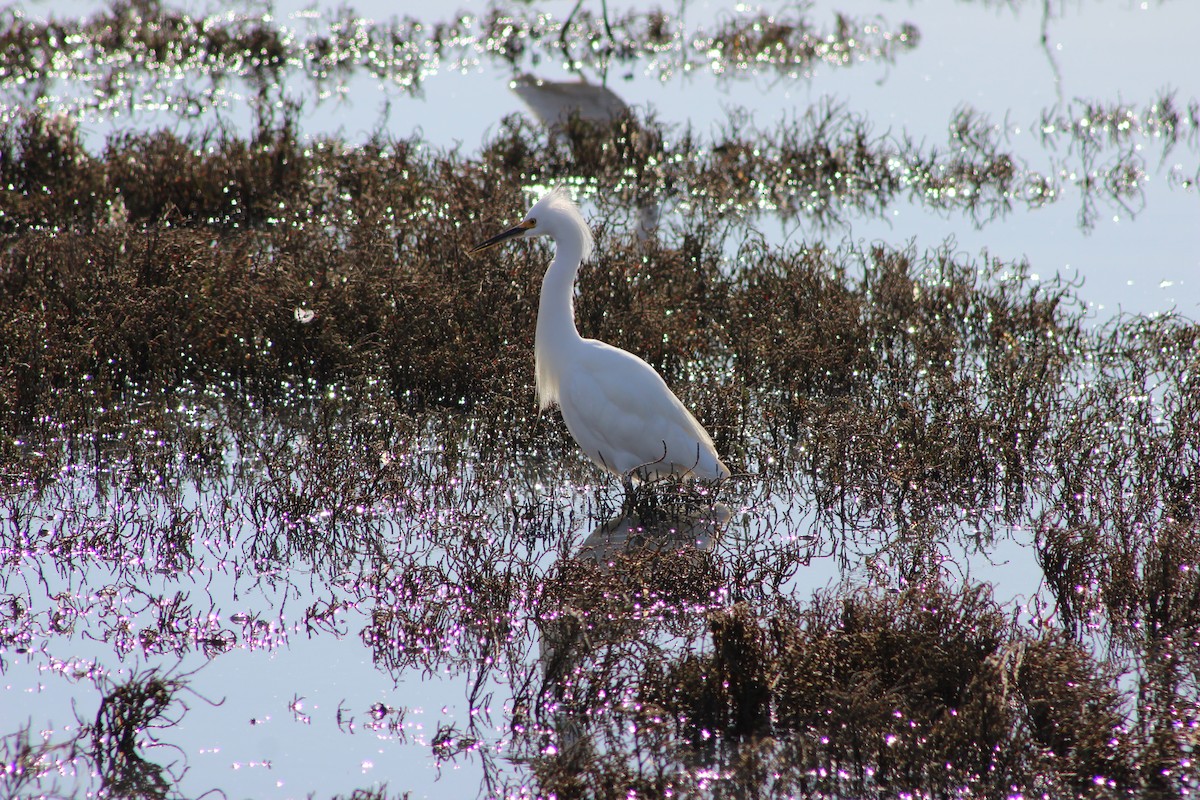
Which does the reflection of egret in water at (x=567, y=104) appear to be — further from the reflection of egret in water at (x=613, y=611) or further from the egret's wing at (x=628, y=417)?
the reflection of egret in water at (x=613, y=611)

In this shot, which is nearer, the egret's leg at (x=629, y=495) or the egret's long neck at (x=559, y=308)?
the egret's leg at (x=629, y=495)

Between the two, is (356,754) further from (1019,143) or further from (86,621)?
(1019,143)

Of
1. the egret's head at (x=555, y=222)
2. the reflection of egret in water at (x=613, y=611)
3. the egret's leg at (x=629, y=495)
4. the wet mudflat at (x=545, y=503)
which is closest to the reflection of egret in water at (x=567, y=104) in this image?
the wet mudflat at (x=545, y=503)

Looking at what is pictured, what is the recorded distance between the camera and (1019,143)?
12023 mm

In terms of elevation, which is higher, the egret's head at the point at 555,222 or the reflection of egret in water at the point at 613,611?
the egret's head at the point at 555,222

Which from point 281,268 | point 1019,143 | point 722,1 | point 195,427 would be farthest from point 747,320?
point 722,1

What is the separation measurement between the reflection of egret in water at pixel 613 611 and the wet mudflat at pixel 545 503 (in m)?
0.02

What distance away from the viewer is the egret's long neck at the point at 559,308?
564 cm

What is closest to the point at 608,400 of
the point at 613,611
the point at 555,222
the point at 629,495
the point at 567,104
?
the point at 629,495

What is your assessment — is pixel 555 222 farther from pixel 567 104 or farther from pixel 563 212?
pixel 567 104

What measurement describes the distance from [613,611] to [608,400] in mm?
1514

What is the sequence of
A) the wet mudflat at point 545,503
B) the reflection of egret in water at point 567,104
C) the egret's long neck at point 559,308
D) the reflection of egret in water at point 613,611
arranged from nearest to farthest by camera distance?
the wet mudflat at point 545,503
the reflection of egret in water at point 613,611
the egret's long neck at point 559,308
the reflection of egret in water at point 567,104

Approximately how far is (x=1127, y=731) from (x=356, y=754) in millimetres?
2121

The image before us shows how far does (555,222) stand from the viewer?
572cm
